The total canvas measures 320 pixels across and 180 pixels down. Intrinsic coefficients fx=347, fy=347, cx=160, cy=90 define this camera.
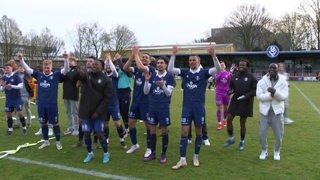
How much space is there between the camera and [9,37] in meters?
59.2

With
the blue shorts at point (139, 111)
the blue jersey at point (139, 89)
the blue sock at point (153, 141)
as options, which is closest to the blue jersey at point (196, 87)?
the blue sock at point (153, 141)

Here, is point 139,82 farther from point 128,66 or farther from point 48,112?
point 48,112

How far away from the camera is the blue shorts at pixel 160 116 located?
6.50 meters

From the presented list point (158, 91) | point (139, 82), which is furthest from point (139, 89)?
point (158, 91)

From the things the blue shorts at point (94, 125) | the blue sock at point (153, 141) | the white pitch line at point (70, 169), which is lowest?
the white pitch line at point (70, 169)

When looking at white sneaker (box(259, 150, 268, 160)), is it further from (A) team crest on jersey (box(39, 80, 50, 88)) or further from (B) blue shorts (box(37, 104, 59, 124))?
(A) team crest on jersey (box(39, 80, 50, 88))

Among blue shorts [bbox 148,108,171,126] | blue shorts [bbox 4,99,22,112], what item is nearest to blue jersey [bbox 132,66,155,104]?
blue shorts [bbox 148,108,171,126]

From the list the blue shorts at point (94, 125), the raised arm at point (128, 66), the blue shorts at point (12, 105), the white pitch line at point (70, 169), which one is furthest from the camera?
the blue shorts at point (12, 105)

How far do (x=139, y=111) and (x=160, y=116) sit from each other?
1048 millimetres

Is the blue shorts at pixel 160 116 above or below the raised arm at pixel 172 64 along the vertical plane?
below

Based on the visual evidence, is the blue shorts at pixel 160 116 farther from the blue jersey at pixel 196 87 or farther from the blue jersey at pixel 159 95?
the blue jersey at pixel 196 87

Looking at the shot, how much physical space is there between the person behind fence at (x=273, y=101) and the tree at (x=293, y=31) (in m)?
61.3

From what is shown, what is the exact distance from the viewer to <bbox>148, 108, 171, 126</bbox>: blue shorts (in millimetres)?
6504

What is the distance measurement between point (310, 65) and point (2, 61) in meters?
47.7
